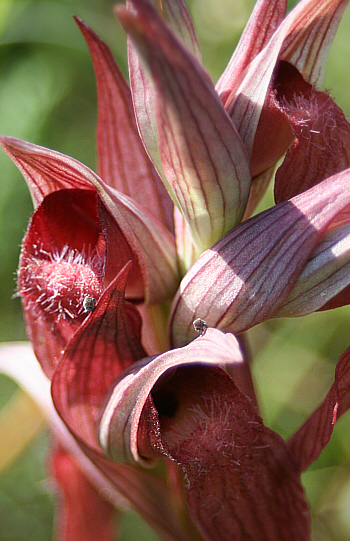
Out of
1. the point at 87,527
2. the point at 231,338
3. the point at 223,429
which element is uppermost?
the point at 231,338

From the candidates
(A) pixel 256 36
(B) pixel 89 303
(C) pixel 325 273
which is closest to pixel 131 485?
(B) pixel 89 303

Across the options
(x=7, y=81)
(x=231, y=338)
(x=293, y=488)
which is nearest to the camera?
(x=231, y=338)

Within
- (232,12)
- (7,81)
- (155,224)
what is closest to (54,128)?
(7,81)

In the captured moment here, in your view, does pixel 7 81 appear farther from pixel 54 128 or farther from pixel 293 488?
pixel 293 488

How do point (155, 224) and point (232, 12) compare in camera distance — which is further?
point (232, 12)

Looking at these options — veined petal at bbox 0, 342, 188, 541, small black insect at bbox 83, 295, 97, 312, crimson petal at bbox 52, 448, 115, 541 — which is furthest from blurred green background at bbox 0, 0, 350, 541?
small black insect at bbox 83, 295, 97, 312

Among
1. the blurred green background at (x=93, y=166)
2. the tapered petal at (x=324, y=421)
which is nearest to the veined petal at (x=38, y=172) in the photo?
the tapered petal at (x=324, y=421)

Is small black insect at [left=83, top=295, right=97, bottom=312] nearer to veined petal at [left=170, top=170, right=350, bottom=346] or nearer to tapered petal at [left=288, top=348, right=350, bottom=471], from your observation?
veined petal at [left=170, top=170, right=350, bottom=346]

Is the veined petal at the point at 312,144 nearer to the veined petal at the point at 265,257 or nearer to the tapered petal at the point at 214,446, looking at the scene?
the veined petal at the point at 265,257
